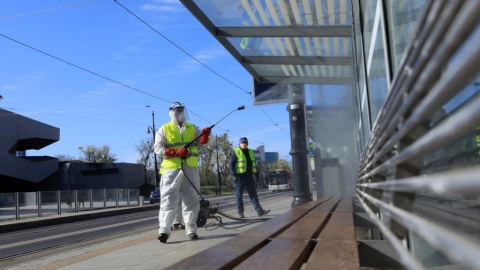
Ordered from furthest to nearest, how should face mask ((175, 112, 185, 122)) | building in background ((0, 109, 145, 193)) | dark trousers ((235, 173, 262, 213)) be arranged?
building in background ((0, 109, 145, 193)), dark trousers ((235, 173, 262, 213)), face mask ((175, 112, 185, 122))

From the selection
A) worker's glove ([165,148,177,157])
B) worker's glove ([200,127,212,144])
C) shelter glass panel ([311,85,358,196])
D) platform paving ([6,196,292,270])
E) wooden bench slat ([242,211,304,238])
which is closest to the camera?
wooden bench slat ([242,211,304,238])

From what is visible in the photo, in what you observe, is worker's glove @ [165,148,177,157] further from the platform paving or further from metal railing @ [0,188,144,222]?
metal railing @ [0,188,144,222]

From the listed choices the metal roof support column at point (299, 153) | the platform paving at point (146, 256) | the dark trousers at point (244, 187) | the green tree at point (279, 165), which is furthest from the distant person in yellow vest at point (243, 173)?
the green tree at point (279, 165)

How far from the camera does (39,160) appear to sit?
4850 centimetres

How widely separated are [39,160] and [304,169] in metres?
45.1

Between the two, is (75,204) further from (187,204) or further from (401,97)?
(401,97)

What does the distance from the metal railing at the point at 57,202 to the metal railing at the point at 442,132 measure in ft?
68.1

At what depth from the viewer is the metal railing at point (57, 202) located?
65.0ft

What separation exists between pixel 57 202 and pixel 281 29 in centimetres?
1906

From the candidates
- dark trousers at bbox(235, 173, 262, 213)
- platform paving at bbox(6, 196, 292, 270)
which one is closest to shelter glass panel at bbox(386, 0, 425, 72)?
platform paving at bbox(6, 196, 292, 270)

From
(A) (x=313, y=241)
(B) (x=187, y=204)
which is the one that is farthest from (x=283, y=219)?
(B) (x=187, y=204)

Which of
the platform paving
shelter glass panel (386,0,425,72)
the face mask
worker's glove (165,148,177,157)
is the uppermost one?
the face mask

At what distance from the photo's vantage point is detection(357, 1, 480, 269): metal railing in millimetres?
756

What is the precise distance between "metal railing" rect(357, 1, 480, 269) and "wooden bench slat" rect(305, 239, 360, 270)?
12.7 inches
